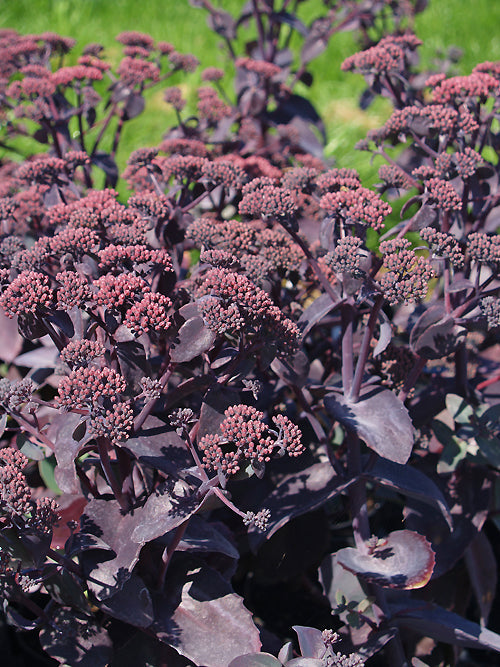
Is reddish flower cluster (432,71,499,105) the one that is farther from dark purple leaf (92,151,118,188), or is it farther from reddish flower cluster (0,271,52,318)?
reddish flower cluster (0,271,52,318)

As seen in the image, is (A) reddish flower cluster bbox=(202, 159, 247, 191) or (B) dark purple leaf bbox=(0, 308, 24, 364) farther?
(B) dark purple leaf bbox=(0, 308, 24, 364)

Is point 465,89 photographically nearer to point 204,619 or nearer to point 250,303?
point 250,303

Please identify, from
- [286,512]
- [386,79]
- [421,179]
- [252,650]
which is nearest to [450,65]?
[386,79]

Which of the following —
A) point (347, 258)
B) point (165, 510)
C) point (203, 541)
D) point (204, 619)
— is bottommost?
point (204, 619)

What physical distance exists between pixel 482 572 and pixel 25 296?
4.41 feet

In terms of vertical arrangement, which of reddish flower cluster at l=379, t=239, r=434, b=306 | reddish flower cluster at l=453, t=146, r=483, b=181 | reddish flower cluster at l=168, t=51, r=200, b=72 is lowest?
reddish flower cluster at l=379, t=239, r=434, b=306

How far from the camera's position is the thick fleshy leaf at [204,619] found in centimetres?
124

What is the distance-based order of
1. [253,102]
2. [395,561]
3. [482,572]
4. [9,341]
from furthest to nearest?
[253,102] → [9,341] → [482,572] → [395,561]

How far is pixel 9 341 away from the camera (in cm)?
195

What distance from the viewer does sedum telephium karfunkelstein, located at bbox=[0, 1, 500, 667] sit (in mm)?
1161

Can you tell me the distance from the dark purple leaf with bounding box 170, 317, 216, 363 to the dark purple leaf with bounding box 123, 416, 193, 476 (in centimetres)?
15

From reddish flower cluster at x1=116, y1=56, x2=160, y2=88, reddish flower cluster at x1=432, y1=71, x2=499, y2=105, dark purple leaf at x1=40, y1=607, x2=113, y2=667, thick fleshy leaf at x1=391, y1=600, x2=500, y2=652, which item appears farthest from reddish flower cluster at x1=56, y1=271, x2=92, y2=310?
reddish flower cluster at x1=116, y1=56, x2=160, y2=88

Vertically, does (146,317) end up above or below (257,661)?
above

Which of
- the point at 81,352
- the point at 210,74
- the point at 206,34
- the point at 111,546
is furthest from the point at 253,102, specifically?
the point at 206,34
